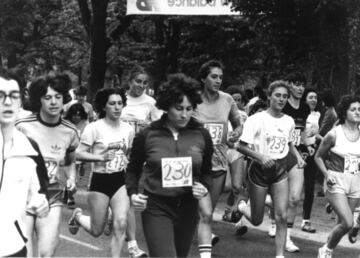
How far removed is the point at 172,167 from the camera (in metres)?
6.40

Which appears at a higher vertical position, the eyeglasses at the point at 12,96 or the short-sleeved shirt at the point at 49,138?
the eyeglasses at the point at 12,96

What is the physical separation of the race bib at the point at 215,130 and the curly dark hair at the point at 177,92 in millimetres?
2575

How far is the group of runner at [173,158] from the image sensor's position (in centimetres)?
646

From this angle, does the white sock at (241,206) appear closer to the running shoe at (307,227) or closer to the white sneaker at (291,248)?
the white sneaker at (291,248)

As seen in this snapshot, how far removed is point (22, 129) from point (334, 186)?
326 centimetres

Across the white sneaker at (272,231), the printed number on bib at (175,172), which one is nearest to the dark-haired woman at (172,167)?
the printed number on bib at (175,172)

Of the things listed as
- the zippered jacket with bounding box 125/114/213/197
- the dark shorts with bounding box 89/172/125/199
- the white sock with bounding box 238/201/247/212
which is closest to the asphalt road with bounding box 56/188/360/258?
the white sock with bounding box 238/201/247/212

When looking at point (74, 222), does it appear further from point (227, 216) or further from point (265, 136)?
→ point (227, 216)

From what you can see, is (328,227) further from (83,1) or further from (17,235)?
(83,1)

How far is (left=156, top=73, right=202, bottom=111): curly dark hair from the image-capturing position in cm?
654

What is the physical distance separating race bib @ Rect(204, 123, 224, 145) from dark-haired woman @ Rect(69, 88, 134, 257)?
2.83 feet

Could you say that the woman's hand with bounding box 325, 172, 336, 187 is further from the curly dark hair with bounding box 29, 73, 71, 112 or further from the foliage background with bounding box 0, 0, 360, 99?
the foliage background with bounding box 0, 0, 360, 99

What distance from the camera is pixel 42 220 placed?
7055 mm

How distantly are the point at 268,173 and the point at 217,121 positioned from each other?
2.50 feet
